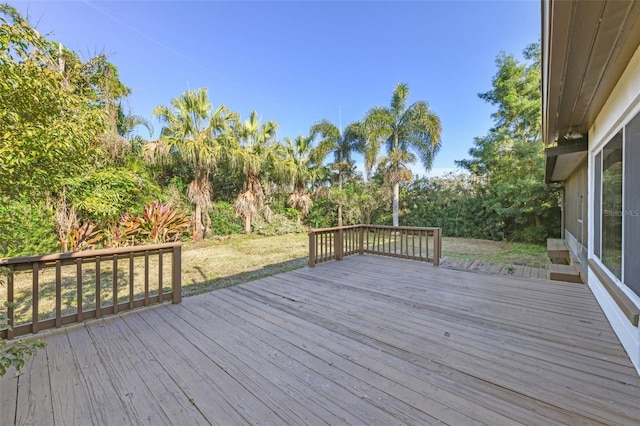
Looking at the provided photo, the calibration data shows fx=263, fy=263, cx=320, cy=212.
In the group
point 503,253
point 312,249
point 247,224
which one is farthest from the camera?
point 247,224

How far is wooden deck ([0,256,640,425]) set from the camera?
5.00 feet

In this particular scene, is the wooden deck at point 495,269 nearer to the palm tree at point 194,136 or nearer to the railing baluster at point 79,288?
the railing baluster at point 79,288

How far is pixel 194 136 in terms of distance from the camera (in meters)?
8.70

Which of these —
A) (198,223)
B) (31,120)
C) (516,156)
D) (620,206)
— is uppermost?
(516,156)

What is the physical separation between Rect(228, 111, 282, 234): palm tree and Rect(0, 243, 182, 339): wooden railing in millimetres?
5246

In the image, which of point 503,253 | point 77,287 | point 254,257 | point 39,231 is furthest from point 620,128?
point 39,231

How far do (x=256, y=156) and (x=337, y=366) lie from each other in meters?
9.07

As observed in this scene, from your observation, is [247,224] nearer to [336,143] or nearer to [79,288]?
[336,143]

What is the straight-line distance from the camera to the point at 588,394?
164 centimetres

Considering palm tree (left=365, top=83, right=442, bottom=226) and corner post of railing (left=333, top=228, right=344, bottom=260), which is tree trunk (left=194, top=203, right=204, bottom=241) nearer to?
corner post of railing (left=333, top=228, right=344, bottom=260)

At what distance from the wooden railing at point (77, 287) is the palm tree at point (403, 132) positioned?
27.6ft

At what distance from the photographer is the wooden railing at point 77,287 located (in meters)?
2.44

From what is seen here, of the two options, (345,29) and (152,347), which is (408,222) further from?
(152,347)

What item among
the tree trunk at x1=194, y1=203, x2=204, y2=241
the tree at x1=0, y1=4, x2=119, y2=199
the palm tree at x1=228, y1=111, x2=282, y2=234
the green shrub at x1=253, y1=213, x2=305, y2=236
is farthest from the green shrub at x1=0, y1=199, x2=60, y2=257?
the green shrub at x1=253, y1=213, x2=305, y2=236
